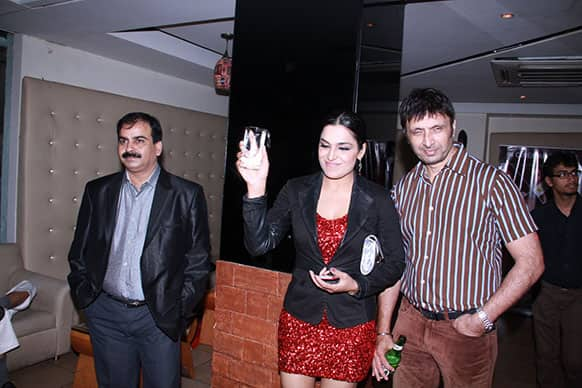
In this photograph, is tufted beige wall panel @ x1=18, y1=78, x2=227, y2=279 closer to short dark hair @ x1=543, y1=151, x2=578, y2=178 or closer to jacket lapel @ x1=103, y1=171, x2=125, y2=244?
jacket lapel @ x1=103, y1=171, x2=125, y2=244

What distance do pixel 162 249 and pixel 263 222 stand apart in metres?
0.73

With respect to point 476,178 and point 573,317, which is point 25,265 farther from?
point 573,317

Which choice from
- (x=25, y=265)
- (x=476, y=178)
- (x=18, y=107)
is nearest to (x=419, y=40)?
(x=476, y=178)

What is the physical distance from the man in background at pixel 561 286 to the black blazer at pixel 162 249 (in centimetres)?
253

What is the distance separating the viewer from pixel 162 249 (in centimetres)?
232

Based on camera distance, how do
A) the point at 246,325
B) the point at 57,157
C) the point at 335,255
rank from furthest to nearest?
the point at 57,157 < the point at 246,325 < the point at 335,255

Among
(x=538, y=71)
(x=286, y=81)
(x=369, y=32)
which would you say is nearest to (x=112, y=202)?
(x=286, y=81)

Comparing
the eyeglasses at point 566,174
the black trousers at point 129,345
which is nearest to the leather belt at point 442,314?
the black trousers at point 129,345

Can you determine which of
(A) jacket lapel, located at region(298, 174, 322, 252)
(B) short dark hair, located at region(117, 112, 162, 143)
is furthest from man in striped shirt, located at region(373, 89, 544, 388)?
(B) short dark hair, located at region(117, 112, 162, 143)

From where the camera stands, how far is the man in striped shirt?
70.0 inches

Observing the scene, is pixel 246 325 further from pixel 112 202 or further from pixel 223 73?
pixel 223 73

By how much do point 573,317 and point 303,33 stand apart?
2.70 meters

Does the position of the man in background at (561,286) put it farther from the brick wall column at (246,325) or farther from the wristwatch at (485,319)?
the brick wall column at (246,325)

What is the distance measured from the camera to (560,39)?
3566 mm
